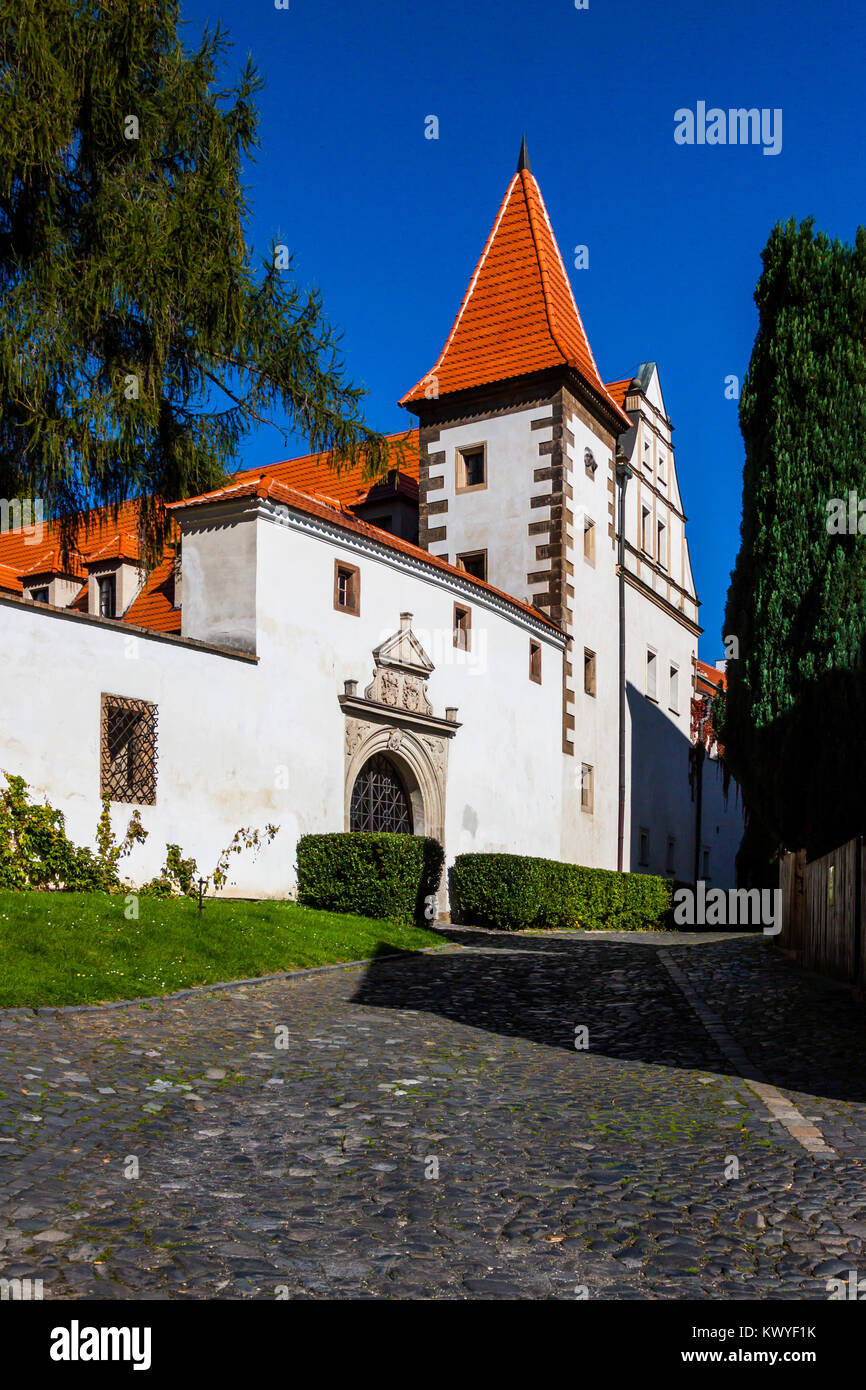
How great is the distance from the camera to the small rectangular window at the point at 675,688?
38.7m

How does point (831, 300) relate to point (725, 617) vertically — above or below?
above

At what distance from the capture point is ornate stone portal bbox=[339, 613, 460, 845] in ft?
72.2

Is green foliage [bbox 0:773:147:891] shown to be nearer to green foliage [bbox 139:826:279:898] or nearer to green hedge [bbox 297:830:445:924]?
green foliage [bbox 139:826:279:898]

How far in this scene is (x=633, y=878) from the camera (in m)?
28.3

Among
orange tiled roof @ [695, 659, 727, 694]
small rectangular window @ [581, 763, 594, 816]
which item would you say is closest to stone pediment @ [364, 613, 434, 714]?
small rectangular window @ [581, 763, 594, 816]

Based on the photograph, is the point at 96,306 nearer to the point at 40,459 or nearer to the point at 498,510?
the point at 40,459

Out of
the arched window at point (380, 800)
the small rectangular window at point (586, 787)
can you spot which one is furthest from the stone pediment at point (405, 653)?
the small rectangular window at point (586, 787)

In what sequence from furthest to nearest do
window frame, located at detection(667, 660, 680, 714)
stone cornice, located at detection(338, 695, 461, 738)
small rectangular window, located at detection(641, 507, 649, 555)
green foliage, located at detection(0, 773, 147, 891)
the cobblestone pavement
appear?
window frame, located at detection(667, 660, 680, 714), small rectangular window, located at detection(641, 507, 649, 555), stone cornice, located at detection(338, 695, 461, 738), green foliage, located at detection(0, 773, 147, 891), the cobblestone pavement

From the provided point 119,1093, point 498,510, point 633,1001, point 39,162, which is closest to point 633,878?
point 498,510

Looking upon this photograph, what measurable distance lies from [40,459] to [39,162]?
4.13 meters

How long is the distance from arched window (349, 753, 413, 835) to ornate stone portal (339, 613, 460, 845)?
0.16 metres

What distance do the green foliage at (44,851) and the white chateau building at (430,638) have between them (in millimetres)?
367

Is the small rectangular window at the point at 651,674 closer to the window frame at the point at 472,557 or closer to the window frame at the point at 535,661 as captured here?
the window frame at the point at 472,557

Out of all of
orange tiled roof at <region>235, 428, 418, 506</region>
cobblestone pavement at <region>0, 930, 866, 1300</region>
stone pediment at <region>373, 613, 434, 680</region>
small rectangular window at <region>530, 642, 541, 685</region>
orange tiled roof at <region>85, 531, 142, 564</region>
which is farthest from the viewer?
orange tiled roof at <region>235, 428, 418, 506</region>
